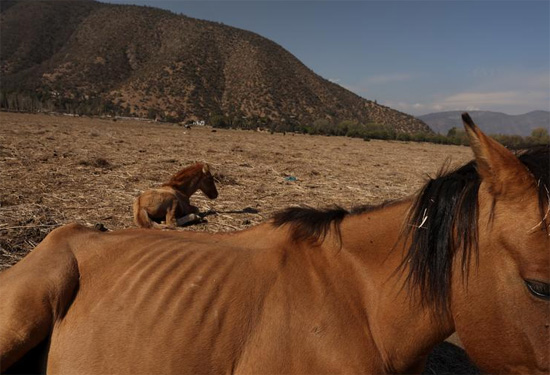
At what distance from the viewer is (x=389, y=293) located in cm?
203

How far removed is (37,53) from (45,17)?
16935 mm

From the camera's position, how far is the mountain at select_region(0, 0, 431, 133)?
6406cm

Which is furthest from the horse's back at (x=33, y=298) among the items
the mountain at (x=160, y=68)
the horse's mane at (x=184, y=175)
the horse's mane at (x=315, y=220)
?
the mountain at (x=160, y=68)

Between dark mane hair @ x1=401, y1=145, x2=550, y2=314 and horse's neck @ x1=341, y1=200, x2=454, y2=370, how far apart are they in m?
0.08

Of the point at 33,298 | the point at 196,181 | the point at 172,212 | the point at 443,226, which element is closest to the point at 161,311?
the point at 33,298

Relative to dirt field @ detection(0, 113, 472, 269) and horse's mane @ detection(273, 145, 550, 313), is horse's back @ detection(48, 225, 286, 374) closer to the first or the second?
horse's mane @ detection(273, 145, 550, 313)

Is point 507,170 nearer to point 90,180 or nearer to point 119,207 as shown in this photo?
point 119,207

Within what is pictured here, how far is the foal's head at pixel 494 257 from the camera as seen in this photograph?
1.62m

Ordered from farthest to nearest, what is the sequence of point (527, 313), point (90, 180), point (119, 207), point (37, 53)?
point (37, 53) < point (90, 180) < point (119, 207) < point (527, 313)

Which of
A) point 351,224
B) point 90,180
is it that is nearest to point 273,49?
Result: point 90,180

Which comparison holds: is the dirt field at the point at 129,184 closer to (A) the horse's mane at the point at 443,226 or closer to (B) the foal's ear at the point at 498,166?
(A) the horse's mane at the point at 443,226

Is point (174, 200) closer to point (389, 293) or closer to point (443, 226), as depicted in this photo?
point (389, 293)

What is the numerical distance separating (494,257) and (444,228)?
25cm

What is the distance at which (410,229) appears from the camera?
2053mm
